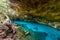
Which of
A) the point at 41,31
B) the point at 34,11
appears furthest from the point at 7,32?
the point at 34,11

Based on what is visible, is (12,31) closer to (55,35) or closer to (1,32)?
(1,32)

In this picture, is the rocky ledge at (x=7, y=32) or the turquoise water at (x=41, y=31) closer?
the rocky ledge at (x=7, y=32)

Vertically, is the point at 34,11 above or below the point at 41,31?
above

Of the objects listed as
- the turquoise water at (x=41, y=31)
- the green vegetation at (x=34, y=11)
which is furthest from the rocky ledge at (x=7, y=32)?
the green vegetation at (x=34, y=11)

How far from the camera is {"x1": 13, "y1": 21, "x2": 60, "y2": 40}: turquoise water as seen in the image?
504 cm

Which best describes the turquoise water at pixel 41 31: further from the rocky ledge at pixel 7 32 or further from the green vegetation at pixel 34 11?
the rocky ledge at pixel 7 32

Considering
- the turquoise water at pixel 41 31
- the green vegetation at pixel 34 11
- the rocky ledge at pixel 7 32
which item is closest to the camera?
the rocky ledge at pixel 7 32

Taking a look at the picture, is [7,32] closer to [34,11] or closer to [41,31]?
[41,31]

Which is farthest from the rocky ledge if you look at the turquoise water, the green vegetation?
the green vegetation

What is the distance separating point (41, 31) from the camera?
5406 millimetres

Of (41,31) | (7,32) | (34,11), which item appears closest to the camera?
(7,32)

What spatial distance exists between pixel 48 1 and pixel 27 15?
0.85 meters

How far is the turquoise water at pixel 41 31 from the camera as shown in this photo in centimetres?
504

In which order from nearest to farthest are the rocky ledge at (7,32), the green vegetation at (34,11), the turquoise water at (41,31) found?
the rocky ledge at (7,32) < the turquoise water at (41,31) < the green vegetation at (34,11)
